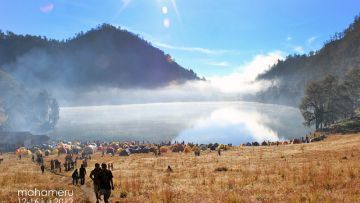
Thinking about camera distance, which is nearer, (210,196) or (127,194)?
(210,196)

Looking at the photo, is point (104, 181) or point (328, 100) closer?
point (104, 181)

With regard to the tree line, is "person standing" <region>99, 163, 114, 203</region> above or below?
below

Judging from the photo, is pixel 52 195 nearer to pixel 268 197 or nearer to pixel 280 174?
pixel 268 197

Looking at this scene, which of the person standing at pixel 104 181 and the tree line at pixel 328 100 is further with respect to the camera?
the tree line at pixel 328 100

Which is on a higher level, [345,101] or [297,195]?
[345,101]

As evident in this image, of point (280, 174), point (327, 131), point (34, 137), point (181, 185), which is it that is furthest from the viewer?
point (34, 137)

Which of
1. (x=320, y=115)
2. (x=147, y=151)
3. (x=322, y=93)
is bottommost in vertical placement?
(x=147, y=151)

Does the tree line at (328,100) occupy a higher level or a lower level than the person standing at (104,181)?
higher

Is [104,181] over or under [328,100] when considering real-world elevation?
under

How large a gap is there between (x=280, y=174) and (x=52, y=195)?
18.5 metres

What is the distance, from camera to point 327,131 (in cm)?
9812

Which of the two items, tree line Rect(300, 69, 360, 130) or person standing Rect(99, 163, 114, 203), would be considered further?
tree line Rect(300, 69, 360, 130)

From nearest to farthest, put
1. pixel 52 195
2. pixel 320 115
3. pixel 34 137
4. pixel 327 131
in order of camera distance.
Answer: pixel 52 195 < pixel 327 131 < pixel 320 115 < pixel 34 137

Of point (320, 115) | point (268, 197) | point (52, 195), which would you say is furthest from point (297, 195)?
point (320, 115)
